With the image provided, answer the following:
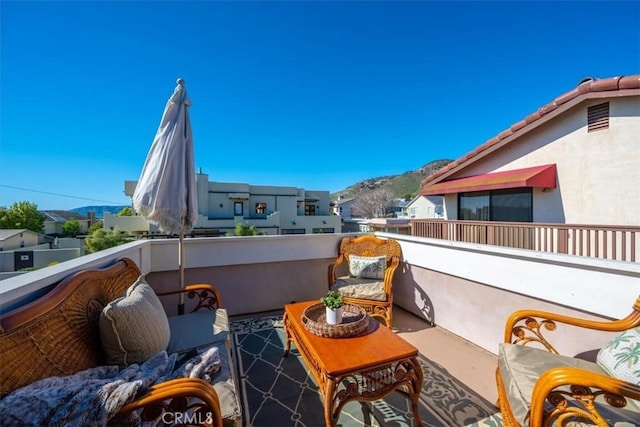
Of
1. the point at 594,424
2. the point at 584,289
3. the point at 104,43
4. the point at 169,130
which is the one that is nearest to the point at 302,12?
the point at 104,43

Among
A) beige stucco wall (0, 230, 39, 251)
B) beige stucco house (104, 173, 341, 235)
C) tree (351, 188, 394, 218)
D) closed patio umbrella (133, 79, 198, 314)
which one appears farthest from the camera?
tree (351, 188, 394, 218)

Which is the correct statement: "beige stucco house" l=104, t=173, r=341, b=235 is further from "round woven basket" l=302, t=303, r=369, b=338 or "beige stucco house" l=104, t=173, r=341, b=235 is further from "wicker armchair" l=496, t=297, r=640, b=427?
"wicker armchair" l=496, t=297, r=640, b=427

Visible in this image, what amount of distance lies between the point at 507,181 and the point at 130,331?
6.41m

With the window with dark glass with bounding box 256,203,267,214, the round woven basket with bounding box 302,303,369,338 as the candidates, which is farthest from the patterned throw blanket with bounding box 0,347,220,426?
the window with dark glass with bounding box 256,203,267,214

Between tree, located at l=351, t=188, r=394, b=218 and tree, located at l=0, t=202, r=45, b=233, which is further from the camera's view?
tree, located at l=351, t=188, r=394, b=218

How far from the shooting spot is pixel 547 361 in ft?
4.97

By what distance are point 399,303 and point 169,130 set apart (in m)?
3.80

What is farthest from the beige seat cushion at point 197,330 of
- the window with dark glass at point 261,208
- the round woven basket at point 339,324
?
the window with dark glass at point 261,208

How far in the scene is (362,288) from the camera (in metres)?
3.21

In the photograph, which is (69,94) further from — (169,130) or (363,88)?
(363,88)

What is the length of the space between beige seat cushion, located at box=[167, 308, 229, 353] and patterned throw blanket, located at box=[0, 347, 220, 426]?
56 centimetres

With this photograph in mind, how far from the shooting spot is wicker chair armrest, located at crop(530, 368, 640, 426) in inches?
39.7

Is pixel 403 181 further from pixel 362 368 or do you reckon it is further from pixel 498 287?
pixel 362 368

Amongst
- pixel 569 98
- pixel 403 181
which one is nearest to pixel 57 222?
pixel 569 98
